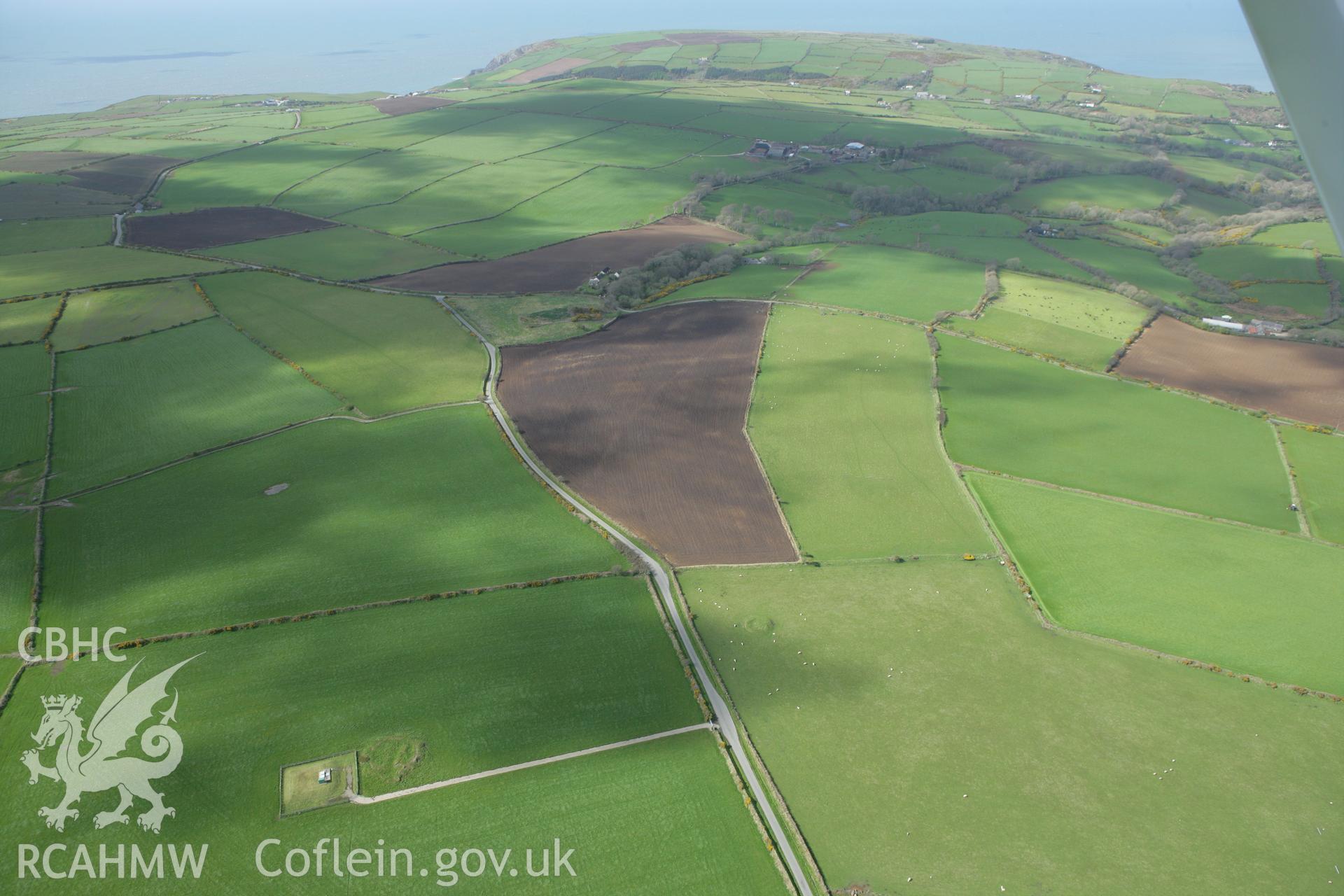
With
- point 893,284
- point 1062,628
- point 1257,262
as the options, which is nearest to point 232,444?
point 1062,628

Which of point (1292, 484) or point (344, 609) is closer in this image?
point (344, 609)

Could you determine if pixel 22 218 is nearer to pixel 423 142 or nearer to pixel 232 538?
pixel 423 142

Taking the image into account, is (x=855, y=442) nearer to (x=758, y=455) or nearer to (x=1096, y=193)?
(x=758, y=455)

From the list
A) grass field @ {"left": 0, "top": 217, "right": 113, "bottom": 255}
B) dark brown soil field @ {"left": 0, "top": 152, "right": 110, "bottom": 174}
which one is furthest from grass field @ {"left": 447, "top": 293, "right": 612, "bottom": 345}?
dark brown soil field @ {"left": 0, "top": 152, "right": 110, "bottom": 174}

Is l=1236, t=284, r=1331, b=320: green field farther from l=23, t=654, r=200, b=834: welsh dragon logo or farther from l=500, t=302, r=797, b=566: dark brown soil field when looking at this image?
l=23, t=654, r=200, b=834: welsh dragon logo

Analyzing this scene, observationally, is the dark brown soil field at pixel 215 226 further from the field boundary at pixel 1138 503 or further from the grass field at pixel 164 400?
the field boundary at pixel 1138 503

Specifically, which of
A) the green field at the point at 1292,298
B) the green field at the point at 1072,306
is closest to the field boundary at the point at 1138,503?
the green field at the point at 1072,306
